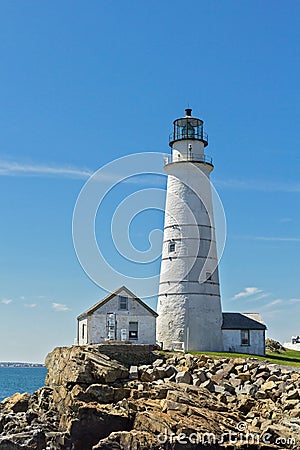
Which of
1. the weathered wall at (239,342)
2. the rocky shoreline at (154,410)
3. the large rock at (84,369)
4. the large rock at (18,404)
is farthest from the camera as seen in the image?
the weathered wall at (239,342)

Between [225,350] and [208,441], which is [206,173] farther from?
[208,441]

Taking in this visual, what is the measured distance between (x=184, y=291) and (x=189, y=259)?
1734 mm

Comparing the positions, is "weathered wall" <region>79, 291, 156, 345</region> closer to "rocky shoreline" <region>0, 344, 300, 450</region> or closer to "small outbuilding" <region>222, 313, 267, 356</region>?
"small outbuilding" <region>222, 313, 267, 356</region>

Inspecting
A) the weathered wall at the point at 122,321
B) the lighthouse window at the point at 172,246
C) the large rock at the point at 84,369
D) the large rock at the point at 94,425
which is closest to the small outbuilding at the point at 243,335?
the weathered wall at the point at 122,321

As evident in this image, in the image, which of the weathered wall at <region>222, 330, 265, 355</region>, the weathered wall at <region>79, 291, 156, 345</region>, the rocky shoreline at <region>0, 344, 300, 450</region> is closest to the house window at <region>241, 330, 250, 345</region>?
the weathered wall at <region>222, 330, 265, 355</region>

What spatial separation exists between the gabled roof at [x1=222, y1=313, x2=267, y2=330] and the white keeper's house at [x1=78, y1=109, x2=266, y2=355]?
0.45ft

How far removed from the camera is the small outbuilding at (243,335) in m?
37.9

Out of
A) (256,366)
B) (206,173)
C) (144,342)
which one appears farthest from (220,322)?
(256,366)

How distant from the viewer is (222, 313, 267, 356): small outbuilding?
37.9 m

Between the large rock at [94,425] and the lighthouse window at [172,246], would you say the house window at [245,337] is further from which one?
the large rock at [94,425]

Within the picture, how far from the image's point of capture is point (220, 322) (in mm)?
37219

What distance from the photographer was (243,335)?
3841 centimetres

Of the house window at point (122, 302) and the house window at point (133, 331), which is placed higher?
the house window at point (122, 302)

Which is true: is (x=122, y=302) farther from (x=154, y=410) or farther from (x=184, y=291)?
(x=154, y=410)
